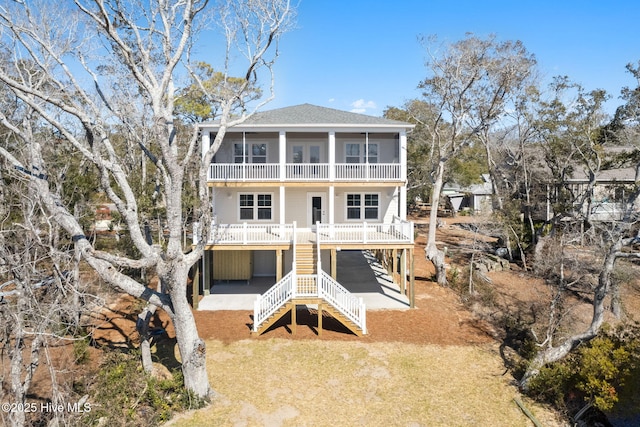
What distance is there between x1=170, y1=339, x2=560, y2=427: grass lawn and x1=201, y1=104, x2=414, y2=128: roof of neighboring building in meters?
8.98

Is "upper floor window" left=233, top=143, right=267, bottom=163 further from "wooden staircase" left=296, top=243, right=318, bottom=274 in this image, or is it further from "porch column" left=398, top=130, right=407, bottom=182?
"porch column" left=398, top=130, right=407, bottom=182

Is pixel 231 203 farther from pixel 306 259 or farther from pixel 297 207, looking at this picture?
pixel 306 259

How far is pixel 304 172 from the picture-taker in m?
16.8

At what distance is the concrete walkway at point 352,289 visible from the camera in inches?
607

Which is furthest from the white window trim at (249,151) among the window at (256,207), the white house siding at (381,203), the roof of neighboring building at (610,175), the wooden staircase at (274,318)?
the roof of neighboring building at (610,175)

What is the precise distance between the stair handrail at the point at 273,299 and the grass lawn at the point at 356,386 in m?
0.90

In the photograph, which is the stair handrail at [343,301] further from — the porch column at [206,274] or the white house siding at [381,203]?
the porch column at [206,274]

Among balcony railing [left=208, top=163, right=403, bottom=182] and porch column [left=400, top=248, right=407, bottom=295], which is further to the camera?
balcony railing [left=208, top=163, right=403, bottom=182]

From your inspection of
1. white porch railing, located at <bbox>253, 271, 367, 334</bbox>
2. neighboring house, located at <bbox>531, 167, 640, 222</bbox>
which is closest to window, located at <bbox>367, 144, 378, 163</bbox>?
white porch railing, located at <bbox>253, 271, 367, 334</bbox>

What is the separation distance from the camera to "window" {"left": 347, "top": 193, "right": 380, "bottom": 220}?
1856cm

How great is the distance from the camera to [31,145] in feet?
27.2

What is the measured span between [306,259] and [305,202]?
4.29 m

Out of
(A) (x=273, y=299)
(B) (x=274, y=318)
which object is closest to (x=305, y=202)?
(A) (x=273, y=299)

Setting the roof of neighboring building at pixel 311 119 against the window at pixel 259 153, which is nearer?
the roof of neighboring building at pixel 311 119
